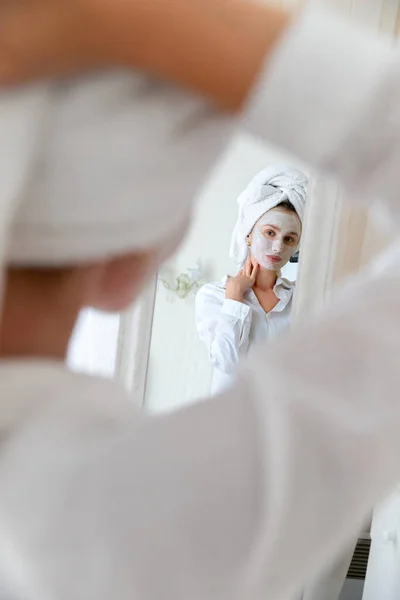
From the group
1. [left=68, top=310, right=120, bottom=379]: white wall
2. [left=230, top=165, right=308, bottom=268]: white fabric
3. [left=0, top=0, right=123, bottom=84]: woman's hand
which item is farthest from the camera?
[left=68, top=310, right=120, bottom=379]: white wall

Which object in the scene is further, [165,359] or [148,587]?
[165,359]

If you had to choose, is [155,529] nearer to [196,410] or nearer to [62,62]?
[196,410]

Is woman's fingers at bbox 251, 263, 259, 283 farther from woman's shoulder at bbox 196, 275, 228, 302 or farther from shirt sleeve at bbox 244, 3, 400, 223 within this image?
shirt sleeve at bbox 244, 3, 400, 223

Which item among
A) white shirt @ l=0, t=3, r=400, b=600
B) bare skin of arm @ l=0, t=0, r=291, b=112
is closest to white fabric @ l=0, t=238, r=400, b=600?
Result: white shirt @ l=0, t=3, r=400, b=600

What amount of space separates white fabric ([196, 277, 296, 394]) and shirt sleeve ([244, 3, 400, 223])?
1.06 m

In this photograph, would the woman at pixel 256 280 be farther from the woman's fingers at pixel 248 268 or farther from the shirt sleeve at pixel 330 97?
the shirt sleeve at pixel 330 97

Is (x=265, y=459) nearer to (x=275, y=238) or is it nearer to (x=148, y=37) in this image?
(x=148, y=37)

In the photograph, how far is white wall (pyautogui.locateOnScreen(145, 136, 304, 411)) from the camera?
1277 millimetres

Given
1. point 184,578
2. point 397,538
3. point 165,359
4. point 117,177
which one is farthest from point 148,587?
point 165,359

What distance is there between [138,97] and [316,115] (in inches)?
3.0

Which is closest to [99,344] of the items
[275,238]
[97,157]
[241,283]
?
[241,283]

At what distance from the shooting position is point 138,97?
0.88 ft

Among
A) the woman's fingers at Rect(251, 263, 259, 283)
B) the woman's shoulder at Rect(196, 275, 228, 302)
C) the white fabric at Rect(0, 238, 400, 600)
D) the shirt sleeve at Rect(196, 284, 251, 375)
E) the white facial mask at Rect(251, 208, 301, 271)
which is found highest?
the white facial mask at Rect(251, 208, 301, 271)

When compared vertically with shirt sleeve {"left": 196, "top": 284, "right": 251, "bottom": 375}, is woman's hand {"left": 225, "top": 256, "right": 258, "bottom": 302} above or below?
above
